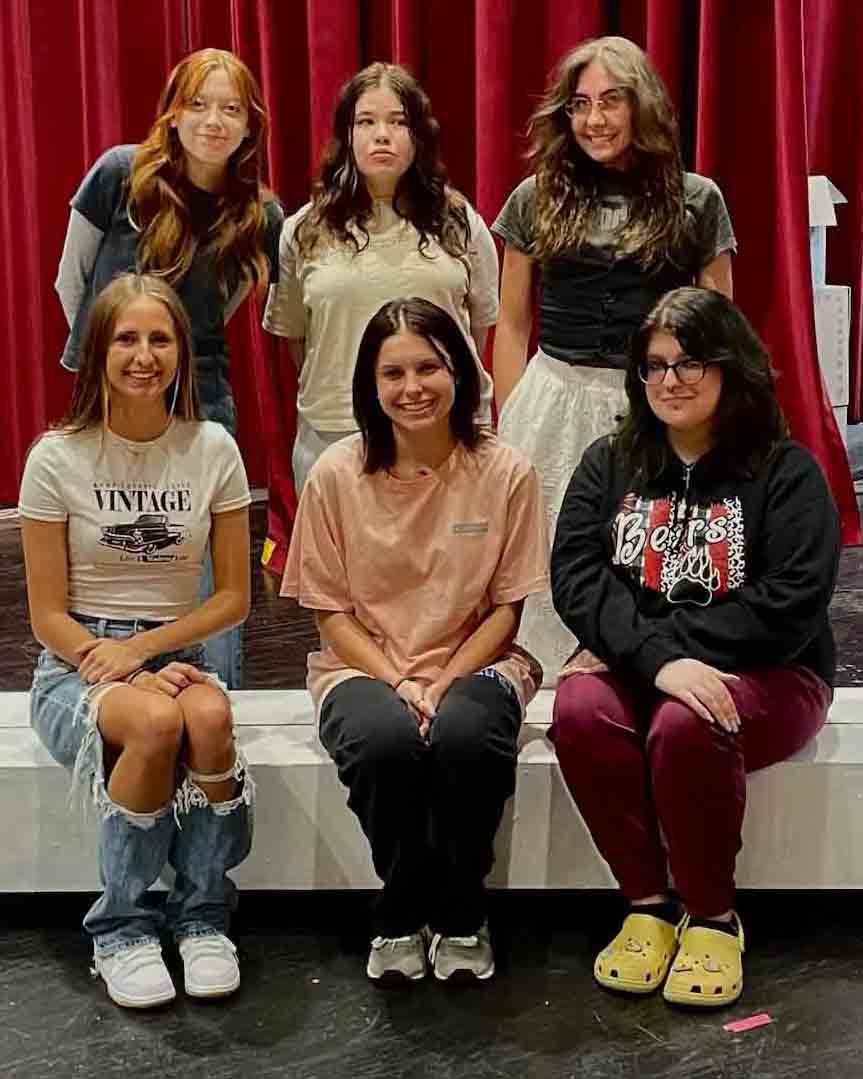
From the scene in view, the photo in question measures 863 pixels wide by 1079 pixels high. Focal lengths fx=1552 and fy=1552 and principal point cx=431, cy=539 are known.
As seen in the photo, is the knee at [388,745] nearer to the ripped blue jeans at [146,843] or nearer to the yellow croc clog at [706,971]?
the ripped blue jeans at [146,843]

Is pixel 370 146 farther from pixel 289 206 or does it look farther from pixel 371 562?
pixel 289 206

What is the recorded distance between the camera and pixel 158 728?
1.85 m

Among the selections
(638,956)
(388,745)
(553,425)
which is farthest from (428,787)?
(553,425)

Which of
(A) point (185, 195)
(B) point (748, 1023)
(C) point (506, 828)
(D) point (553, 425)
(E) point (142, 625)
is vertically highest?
(A) point (185, 195)

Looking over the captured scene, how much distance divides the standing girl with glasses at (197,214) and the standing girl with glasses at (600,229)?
0.41 meters

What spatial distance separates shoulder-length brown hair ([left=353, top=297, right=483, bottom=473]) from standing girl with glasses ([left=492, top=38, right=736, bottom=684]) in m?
0.36

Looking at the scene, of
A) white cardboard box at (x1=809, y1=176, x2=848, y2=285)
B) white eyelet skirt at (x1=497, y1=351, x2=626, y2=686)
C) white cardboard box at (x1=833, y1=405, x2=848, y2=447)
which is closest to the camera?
white eyelet skirt at (x1=497, y1=351, x2=626, y2=686)

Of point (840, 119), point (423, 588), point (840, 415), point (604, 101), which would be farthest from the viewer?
point (840, 119)

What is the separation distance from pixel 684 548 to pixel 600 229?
60 cm

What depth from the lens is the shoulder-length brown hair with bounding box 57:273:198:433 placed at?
6.60 feet

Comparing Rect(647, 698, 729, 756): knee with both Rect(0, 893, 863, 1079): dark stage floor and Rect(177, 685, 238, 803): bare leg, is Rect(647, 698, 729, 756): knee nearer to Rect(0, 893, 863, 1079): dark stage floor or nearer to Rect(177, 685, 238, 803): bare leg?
Rect(0, 893, 863, 1079): dark stage floor

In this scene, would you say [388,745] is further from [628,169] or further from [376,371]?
[628,169]

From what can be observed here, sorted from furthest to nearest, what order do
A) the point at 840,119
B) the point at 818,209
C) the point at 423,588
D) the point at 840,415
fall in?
the point at 840,119 < the point at 840,415 < the point at 818,209 < the point at 423,588

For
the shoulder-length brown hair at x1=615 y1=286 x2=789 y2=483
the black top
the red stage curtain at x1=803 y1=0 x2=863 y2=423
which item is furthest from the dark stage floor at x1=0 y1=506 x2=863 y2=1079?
the red stage curtain at x1=803 y1=0 x2=863 y2=423
